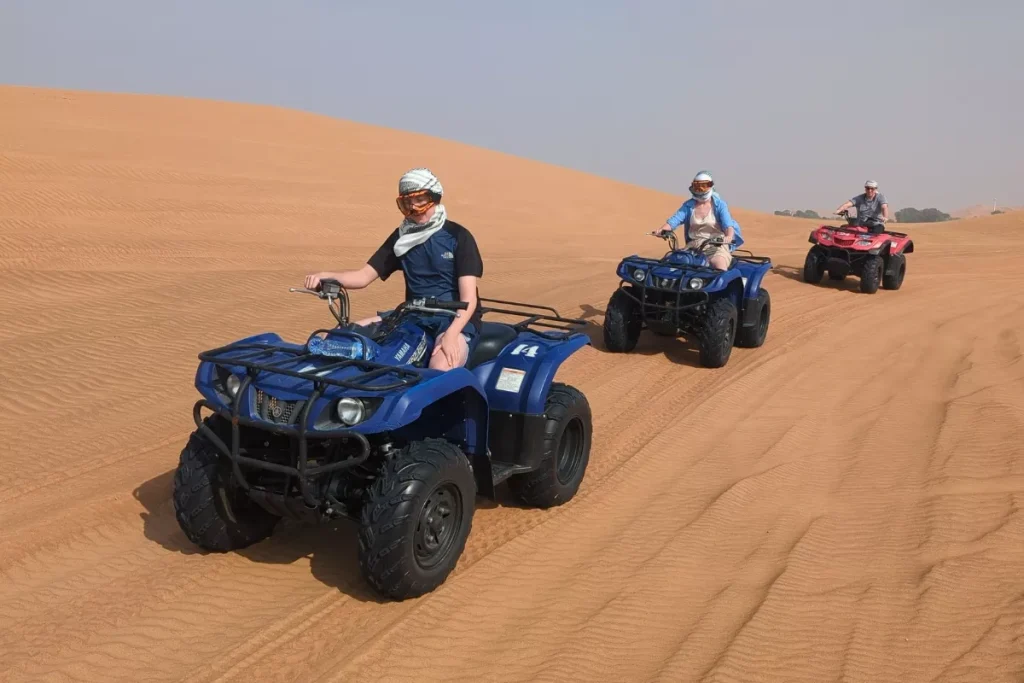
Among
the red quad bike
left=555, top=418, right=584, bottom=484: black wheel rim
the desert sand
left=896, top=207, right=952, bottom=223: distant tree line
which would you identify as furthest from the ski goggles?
left=896, top=207, right=952, bottom=223: distant tree line

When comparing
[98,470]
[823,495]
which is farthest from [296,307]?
[823,495]

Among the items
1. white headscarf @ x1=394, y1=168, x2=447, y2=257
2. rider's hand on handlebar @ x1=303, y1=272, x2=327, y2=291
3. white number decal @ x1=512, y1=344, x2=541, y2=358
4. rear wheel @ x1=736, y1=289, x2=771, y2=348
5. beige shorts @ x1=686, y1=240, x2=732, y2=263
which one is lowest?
rear wheel @ x1=736, y1=289, x2=771, y2=348

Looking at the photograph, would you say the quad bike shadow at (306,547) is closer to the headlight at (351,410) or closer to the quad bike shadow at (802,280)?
the headlight at (351,410)

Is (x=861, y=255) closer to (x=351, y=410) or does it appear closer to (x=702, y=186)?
(x=702, y=186)

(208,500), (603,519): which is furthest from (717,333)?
(208,500)

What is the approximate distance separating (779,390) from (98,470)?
560cm

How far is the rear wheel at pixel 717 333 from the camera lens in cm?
877

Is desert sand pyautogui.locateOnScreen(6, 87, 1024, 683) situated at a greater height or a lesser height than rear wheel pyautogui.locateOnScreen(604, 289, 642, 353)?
lesser

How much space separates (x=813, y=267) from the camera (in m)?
14.8

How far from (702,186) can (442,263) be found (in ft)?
17.8

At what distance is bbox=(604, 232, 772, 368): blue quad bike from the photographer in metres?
8.86

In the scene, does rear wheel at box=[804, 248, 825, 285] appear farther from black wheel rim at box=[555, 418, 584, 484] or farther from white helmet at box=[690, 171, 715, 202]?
black wheel rim at box=[555, 418, 584, 484]

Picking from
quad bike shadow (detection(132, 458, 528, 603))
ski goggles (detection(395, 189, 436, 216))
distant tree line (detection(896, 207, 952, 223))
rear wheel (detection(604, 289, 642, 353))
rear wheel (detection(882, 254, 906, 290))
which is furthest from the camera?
distant tree line (detection(896, 207, 952, 223))

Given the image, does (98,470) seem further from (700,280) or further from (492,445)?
(700,280)
